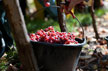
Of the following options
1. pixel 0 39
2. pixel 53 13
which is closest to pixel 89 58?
pixel 0 39

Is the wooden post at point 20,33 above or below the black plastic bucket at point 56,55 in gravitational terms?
above

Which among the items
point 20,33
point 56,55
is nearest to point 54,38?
point 56,55

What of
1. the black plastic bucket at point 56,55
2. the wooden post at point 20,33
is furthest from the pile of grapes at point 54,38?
the wooden post at point 20,33

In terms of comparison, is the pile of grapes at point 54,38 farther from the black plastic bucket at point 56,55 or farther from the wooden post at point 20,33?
the wooden post at point 20,33

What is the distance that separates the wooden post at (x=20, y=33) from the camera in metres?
2.02

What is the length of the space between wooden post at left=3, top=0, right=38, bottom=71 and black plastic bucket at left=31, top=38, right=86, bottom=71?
0.13m

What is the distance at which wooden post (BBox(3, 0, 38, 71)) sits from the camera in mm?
2020

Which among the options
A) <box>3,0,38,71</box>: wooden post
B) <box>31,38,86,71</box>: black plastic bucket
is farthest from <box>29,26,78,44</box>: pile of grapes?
<box>3,0,38,71</box>: wooden post

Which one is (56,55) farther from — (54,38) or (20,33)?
(20,33)

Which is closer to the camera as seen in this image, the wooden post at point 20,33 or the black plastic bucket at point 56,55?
the wooden post at point 20,33

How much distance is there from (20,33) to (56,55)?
458 millimetres

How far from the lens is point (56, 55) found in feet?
7.45

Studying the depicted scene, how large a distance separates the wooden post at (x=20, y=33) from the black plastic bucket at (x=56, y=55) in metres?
0.13

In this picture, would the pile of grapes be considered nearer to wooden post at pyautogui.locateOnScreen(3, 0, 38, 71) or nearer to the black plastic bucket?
the black plastic bucket
